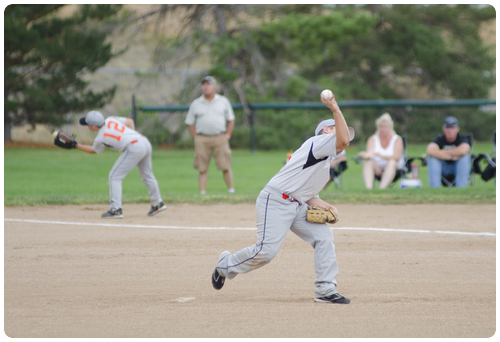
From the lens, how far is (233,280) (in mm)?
5758

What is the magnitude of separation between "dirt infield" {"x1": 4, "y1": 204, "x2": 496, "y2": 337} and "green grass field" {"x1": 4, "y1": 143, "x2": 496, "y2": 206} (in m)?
1.38

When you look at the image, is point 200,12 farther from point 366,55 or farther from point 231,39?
point 366,55

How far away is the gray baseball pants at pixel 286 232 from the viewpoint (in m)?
4.91

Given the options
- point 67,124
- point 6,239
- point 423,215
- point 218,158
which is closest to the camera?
point 6,239

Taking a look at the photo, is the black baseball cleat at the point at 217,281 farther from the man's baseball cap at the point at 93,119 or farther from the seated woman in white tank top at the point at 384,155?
the seated woman in white tank top at the point at 384,155

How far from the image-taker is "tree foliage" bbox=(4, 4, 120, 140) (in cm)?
1943

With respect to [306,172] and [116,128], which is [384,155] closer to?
[116,128]

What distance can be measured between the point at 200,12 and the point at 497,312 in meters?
20.5

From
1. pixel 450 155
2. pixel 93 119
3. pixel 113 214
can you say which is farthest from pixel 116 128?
pixel 450 155

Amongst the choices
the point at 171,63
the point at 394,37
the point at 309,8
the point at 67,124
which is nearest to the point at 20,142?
the point at 67,124

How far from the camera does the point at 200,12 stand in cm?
2359

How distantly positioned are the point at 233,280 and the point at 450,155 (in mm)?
6640

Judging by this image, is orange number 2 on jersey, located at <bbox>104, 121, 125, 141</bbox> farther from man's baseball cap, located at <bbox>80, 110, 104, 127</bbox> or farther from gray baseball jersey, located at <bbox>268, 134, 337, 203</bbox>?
gray baseball jersey, located at <bbox>268, 134, 337, 203</bbox>

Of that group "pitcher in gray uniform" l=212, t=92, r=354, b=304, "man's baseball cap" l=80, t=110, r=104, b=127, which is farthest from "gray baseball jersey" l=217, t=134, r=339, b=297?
"man's baseball cap" l=80, t=110, r=104, b=127
